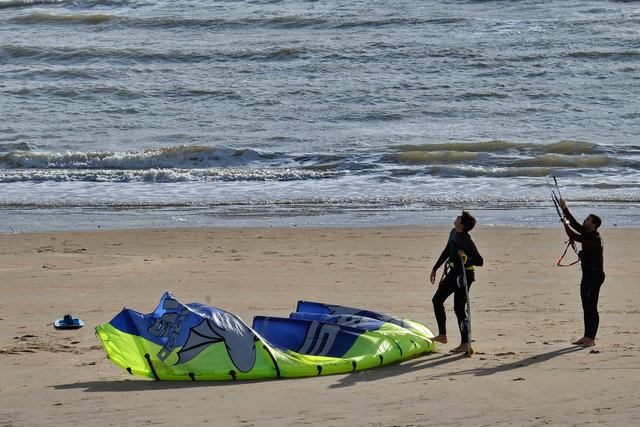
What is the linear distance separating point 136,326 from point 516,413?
2.81 metres

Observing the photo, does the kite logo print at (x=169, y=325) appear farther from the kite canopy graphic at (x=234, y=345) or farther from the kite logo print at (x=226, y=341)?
the kite logo print at (x=226, y=341)

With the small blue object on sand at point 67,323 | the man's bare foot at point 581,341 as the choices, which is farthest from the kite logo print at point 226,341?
the man's bare foot at point 581,341

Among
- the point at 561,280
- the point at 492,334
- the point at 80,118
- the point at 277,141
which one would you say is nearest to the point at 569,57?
the point at 277,141

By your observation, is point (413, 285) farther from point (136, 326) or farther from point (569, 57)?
point (569, 57)

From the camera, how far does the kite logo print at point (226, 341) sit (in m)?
6.18

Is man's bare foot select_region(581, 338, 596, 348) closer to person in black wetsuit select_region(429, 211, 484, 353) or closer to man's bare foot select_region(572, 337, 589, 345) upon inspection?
man's bare foot select_region(572, 337, 589, 345)

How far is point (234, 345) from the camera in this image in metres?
6.20

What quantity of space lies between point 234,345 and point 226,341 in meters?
0.07

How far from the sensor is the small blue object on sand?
25.8 ft

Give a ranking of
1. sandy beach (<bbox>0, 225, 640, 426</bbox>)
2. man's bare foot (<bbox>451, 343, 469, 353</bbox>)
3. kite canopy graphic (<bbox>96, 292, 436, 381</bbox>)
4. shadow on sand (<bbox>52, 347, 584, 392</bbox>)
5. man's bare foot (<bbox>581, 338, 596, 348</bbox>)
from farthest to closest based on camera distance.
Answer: man's bare foot (<bbox>581, 338, 596, 348</bbox>)
man's bare foot (<bbox>451, 343, 469, 353</bbox>)
kite canopy graphic (<bbox>96, 292, 436, 381</bbox>)
shadow on sand (<bbox>52, 347, 584, 392</bbox>)
sandy beach (<bbox>0, 225, 640, 426</bbox>)

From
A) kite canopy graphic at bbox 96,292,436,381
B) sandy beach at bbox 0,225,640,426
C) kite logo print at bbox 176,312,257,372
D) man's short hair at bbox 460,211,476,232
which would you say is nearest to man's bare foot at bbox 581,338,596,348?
sandy beach at bbox 0,225,640,426

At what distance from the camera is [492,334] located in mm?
7805

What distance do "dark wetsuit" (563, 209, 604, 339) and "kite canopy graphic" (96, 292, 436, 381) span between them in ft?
5.20

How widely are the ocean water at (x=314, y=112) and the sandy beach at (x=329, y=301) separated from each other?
1473mm
